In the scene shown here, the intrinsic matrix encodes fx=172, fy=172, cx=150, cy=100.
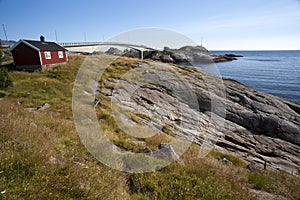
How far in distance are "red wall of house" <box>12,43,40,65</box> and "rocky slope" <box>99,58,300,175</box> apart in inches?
464

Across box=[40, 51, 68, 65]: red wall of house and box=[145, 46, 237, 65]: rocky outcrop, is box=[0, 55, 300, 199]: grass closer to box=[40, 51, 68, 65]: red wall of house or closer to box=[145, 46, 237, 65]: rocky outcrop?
box=[40, 51, 68, 65]: red wall of house

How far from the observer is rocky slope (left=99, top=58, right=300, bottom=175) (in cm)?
1520

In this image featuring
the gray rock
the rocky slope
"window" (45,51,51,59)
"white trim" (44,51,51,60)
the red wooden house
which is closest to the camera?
the gray rock

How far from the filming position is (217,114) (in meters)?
22.7

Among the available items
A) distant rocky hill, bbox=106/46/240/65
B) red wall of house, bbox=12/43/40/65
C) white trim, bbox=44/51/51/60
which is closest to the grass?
red wall of house, bbox=12/43/40/65

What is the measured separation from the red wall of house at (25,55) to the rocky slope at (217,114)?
1177 centimetres

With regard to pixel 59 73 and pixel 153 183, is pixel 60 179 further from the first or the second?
pixel 59 73

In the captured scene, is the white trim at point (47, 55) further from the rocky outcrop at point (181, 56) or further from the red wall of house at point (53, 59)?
the rocky outcrop at point (181, 56)

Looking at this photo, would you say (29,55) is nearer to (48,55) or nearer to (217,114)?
(48,55)

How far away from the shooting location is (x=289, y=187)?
6.09m

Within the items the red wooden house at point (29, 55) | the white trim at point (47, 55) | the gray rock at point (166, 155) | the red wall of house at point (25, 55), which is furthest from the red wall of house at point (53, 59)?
the gray rock at point (166, 155)

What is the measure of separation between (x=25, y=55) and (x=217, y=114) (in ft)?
97.3

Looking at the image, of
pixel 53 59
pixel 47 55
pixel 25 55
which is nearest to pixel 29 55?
pixel 25 55

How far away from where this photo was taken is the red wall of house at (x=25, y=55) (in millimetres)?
26250
